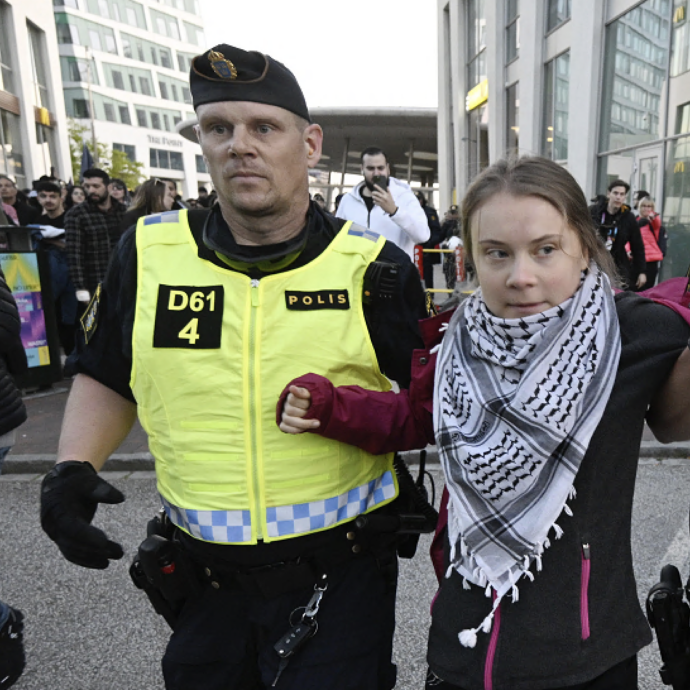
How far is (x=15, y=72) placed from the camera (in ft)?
74.1

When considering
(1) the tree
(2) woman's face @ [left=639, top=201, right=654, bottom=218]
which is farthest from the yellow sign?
(1) the tree

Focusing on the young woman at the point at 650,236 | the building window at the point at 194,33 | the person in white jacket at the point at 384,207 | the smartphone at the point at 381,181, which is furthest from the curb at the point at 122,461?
the building window at the point at 194,33

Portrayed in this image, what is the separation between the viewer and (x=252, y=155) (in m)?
1.44

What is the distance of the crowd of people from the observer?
3.97ft

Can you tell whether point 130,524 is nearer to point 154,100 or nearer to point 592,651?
point 592,651

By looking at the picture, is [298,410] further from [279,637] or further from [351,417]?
[279,637]

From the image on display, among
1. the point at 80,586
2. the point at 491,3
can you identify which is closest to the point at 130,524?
the point at 80,586

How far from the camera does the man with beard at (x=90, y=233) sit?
607 centimetres

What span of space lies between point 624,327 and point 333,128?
3347cm

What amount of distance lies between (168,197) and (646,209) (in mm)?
6349

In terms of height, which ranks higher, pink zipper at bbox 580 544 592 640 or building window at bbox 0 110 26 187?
building window at bbox 0 110 26 187

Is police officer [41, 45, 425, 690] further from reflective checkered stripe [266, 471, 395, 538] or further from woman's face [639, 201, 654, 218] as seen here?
woman's face [639, 201, 654, 218]

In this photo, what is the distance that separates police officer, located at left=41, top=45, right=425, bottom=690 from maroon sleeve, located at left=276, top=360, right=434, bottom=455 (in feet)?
0.20

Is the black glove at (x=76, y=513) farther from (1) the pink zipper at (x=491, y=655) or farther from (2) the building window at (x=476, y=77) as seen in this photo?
(2) the building window at (x=476, y=77)
